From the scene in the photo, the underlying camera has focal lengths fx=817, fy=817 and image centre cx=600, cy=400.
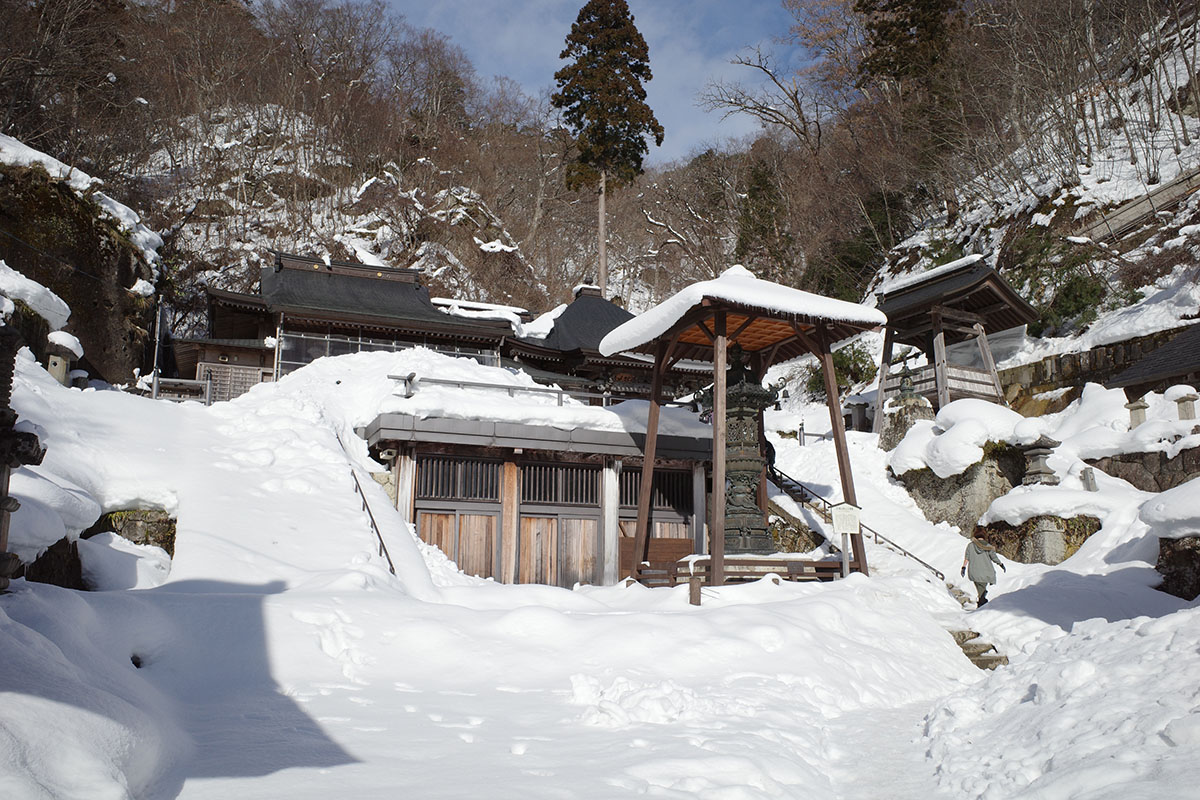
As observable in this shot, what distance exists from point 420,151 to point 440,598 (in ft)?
121

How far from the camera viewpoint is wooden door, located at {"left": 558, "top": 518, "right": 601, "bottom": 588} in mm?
16922

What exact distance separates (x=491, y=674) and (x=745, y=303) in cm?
856

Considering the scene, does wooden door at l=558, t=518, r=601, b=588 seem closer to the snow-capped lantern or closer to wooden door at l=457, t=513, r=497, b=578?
wooden door at l=457, t=513, r=497, b=578

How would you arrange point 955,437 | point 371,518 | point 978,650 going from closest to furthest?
point 978,650
point 371,518
point 955,437

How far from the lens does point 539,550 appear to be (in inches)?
659

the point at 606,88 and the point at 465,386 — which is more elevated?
the point at 606,88

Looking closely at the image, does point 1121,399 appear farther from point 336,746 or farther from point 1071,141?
point 336,746

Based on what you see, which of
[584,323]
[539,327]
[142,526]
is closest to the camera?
[142,526]

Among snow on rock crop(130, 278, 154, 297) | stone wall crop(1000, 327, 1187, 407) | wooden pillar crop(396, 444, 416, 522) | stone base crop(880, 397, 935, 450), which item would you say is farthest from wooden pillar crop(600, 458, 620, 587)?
snow on rock crop(130, 278, 154, 297)

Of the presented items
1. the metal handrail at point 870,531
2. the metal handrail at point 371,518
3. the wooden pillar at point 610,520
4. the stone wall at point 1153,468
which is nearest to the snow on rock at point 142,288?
the metal handrail at point 371,518

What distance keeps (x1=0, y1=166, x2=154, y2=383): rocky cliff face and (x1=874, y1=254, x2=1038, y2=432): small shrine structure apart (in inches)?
921

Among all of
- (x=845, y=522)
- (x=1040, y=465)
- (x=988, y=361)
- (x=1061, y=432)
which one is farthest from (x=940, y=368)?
(x=845, y=522)

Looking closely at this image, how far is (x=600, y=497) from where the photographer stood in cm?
1744

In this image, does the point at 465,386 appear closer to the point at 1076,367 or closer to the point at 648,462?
the point at 648,462
